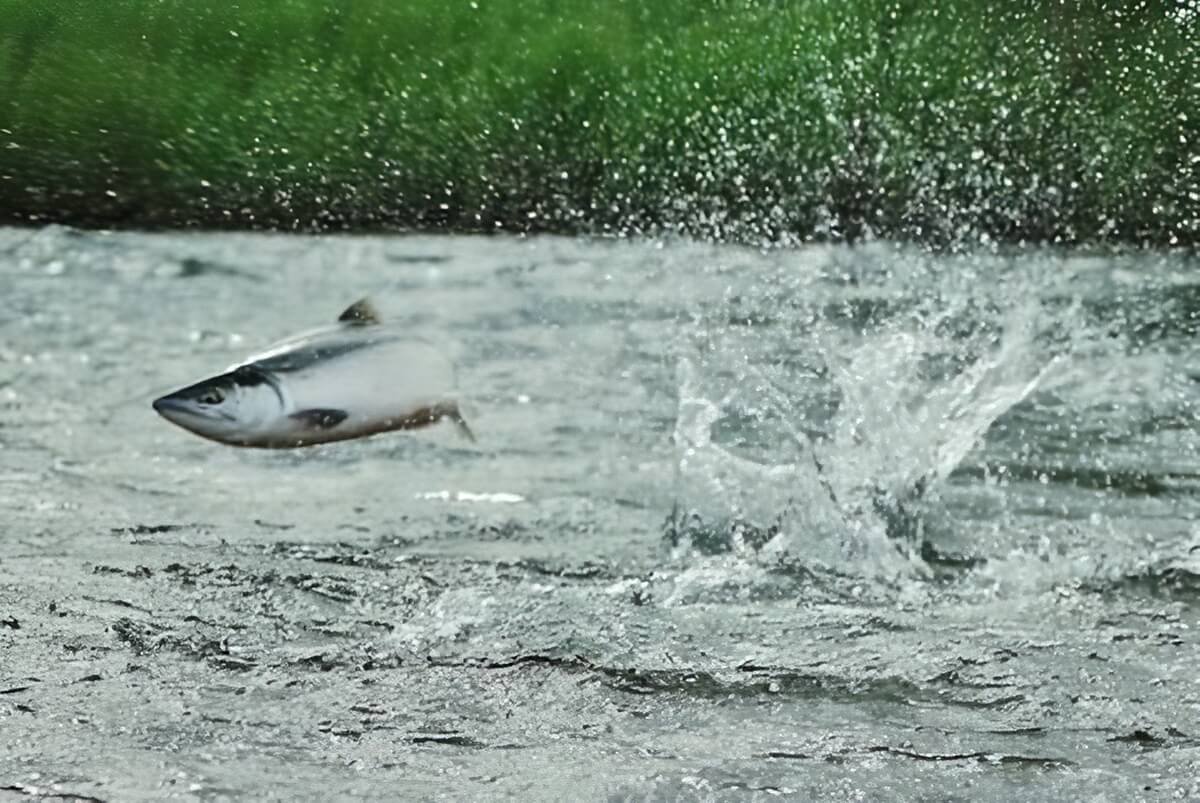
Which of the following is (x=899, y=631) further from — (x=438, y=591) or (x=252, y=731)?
(x=252, y=731)

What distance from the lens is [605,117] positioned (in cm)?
605

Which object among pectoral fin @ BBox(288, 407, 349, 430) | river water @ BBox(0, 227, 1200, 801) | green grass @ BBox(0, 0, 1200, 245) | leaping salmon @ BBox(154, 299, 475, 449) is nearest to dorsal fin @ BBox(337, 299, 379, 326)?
leaping salmon @ BBox(154, 299, 475, 449)

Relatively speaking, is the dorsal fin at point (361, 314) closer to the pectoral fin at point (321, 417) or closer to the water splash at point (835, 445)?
the pectoral fin at point (321, 417)

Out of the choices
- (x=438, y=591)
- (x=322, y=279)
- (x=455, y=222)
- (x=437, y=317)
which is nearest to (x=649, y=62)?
(x=455, y=222)

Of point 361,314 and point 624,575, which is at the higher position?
point 361,314

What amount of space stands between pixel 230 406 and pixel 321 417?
9cm

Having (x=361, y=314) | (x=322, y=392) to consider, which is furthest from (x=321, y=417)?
(x=361, y=314)

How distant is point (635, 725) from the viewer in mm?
1493

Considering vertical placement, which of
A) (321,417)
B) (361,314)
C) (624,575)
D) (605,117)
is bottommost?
(624,575)

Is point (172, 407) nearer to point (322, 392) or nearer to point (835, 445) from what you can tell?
point (322, 392)

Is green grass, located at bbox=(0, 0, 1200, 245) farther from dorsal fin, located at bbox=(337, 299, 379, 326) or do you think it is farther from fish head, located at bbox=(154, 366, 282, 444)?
fish head, located at bbox=(154, 366, 282, 444)

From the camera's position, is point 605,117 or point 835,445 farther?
point 605,117

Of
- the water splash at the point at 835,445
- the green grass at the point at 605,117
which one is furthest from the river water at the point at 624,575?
the green grass at the point at 605,117

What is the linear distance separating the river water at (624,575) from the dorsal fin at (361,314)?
0.86ft
